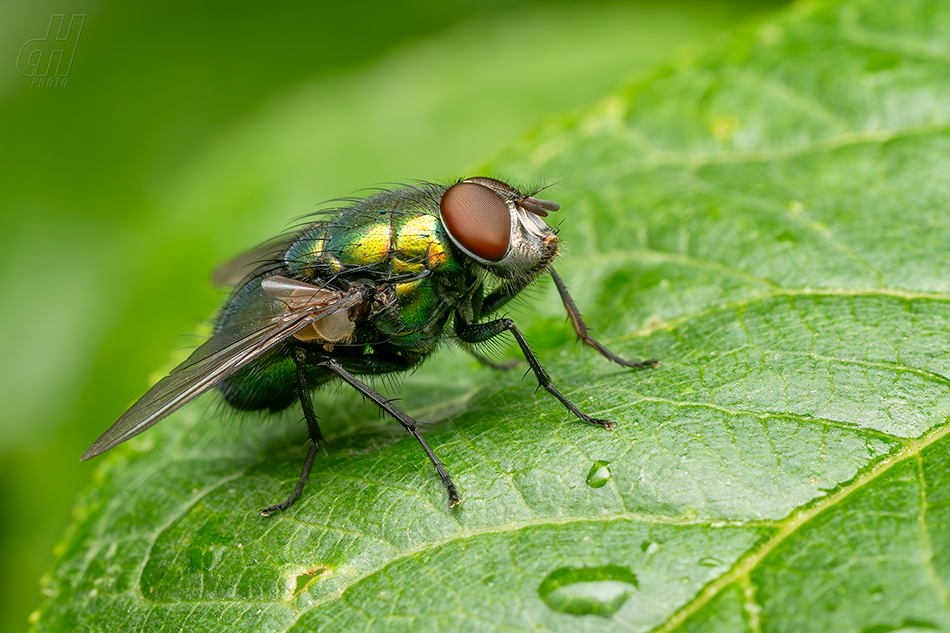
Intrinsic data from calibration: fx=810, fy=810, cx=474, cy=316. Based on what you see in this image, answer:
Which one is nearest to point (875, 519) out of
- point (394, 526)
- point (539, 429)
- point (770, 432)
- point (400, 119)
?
point (770, 432)

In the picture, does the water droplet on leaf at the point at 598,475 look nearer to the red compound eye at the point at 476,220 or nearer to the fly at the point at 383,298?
the fly at the point at 383,298

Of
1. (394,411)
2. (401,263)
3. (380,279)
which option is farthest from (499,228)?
(394,411)

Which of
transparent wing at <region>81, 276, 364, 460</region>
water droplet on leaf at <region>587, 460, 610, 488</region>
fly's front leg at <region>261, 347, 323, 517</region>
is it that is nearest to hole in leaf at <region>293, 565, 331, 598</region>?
fly's front leg at <region>261, 347, 323, 517</region>

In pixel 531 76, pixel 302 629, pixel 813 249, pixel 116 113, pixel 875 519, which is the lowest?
pixel 875 519

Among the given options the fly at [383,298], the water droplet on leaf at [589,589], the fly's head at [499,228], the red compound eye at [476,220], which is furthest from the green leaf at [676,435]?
the red compound eye at [476,220]

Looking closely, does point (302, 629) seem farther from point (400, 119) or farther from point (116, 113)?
point (116, 113)

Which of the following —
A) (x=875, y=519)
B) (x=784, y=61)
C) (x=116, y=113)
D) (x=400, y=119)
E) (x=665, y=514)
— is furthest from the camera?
(x=116, y=113)

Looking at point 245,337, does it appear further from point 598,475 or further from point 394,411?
point 598,475
